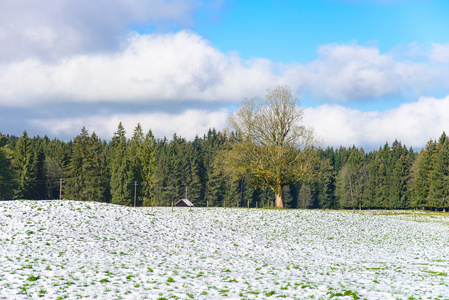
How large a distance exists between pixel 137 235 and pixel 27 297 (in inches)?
555

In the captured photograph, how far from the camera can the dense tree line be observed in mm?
81500

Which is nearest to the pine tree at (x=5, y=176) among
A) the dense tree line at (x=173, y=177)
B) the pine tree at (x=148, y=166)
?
the dense tree line at (x=173, y=177)

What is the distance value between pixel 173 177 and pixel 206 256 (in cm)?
8763

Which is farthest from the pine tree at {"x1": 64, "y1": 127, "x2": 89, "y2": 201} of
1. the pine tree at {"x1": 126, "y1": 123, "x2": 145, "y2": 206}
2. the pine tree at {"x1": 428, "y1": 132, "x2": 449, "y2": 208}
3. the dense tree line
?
the pine tree at {"x1": 428, "y1": 132, "x2": 449, "y2": 208}

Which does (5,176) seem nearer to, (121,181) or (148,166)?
(121,181)

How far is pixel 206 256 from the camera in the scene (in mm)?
21062

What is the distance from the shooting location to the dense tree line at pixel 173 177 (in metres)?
81.5

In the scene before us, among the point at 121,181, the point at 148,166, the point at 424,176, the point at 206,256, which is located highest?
the point at 148,166

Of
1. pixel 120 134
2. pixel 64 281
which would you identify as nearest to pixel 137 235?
pixel 64 281

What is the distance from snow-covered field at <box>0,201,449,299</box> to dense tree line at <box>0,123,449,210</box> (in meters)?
19.6

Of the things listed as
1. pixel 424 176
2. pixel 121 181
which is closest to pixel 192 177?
pixel 121 181

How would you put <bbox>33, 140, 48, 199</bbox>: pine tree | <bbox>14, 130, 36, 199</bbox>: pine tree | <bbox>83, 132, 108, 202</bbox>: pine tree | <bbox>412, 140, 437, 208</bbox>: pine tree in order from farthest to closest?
<bbox>412, 140, 437, 208</bbox>: pine tree, <bbox>33, 140, 48, 199</bbox>: pine tree, <bbox>83, 132, 108, 202</bbox>: pine tree, <bbox>14, 130, 36, 199</bbox>: pine tree

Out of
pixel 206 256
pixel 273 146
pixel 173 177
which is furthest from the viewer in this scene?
pixel 173 177

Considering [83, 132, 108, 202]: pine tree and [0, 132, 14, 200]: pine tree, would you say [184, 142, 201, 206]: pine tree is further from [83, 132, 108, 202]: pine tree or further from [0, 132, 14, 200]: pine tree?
[0, 132, 14, 200]: pine tree
